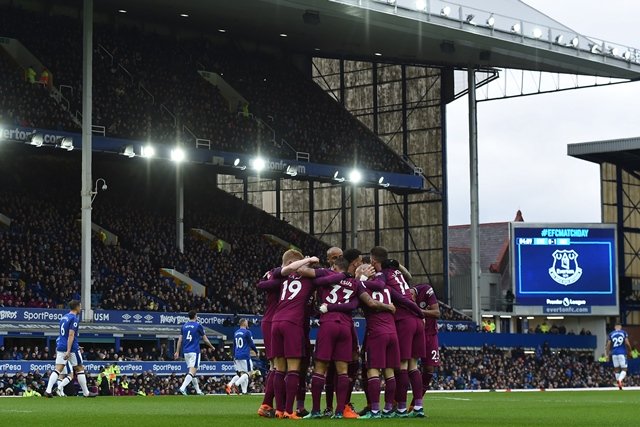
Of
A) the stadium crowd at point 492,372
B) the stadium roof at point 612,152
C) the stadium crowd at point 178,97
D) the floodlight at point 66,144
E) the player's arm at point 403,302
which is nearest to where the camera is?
the player's arm at point 403,302

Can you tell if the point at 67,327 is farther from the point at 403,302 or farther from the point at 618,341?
the point at 618,341

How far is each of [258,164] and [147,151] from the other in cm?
617

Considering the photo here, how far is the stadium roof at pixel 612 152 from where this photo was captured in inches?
2643

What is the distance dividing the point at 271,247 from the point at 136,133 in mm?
11136

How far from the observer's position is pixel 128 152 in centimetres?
4728

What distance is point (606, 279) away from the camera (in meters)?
59.6

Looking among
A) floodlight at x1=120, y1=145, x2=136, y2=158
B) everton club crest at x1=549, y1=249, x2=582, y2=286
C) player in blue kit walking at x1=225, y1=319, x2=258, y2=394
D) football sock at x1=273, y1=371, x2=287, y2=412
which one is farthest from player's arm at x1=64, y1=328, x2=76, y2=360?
everton club crest at x1=549, y1=249, x2=582, y2=286

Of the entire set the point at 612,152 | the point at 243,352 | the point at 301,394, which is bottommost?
the point at 243,352

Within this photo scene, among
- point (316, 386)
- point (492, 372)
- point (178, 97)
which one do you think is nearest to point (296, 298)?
point (316, 386)

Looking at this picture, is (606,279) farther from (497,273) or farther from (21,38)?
(21,38)

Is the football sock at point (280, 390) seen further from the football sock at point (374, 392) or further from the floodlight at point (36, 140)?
the floodlight at point (36, 140)

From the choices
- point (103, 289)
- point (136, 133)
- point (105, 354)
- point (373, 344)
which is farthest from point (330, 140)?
point (373, 344)

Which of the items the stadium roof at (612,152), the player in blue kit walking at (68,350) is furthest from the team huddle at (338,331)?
the stadium roof at (612,152)

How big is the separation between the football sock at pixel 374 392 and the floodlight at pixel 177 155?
33899mm
